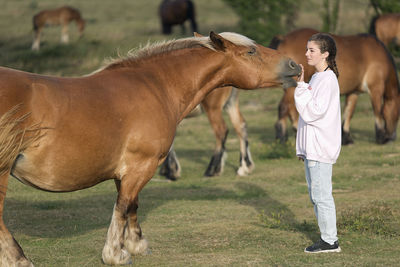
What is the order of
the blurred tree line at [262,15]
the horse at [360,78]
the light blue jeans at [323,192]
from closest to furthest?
the light blue jeans at [323,192] < the horse at [360,78] < the blurred tree line at [262,15]

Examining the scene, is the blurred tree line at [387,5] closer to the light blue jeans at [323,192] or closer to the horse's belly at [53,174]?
the light blue jeans at [323,192]

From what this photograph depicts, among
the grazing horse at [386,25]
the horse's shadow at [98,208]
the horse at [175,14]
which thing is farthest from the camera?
the horse at [175,14]

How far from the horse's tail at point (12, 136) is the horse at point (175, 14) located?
81.1 feet

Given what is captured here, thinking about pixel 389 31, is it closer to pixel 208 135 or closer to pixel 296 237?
pixel 208 135

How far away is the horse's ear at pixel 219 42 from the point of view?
5.66 m

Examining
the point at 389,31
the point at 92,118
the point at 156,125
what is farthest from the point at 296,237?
the point at 389,31

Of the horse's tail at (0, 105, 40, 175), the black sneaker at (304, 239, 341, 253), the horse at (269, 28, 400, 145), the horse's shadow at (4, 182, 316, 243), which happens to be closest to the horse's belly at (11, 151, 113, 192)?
the horse's tail at (0, 105, 40, 175)

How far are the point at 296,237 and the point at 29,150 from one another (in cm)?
293

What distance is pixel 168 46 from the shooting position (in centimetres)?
593

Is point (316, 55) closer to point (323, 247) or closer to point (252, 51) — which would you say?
point (252, 51)

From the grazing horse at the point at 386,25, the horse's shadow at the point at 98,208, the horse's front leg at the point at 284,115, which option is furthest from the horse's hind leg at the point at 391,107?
the horse's shadow at the point at 98,208

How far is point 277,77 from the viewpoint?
5.89m

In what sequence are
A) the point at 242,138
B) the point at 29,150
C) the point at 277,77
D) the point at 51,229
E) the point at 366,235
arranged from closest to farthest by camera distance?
the point at 29,150, the point at 277,77, the point at 366,235, the point at 51,229, the point at 242,138

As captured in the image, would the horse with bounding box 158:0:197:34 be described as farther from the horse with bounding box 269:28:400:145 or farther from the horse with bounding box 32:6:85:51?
the horse with bounding box 269:28:400:145
